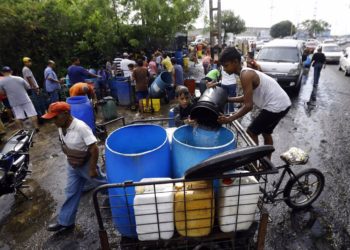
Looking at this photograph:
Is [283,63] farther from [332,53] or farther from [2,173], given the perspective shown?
[332,53]

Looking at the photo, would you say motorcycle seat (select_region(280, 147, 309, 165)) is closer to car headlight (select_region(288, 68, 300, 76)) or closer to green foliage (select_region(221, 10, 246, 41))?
car headlight (select_region(288, 68, 300, 76))

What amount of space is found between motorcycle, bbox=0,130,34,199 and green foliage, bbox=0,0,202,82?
6877mm

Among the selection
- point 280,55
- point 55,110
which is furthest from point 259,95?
point 280,55

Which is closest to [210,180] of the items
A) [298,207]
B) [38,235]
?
[298,207]

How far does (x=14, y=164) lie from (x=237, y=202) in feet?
11.8

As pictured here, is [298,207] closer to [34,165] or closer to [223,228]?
[223,228]

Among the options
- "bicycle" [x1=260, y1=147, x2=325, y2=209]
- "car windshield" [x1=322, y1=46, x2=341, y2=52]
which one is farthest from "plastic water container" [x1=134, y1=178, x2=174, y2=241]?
"car windshield" [x1=322, y1=46, x2=341, y2=52]

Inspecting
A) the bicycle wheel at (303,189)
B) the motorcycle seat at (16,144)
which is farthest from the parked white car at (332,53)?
the motorcycle seat at (16,144)

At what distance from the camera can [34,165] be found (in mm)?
5230

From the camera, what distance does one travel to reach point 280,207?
3.57 metres

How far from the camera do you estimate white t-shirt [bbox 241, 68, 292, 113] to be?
3230 millimetres

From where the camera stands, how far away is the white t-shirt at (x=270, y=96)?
10.6 ft

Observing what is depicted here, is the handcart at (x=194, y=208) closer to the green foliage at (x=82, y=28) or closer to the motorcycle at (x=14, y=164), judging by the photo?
the motorcycle at (x=14, y=164)

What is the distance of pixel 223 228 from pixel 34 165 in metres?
4.62
